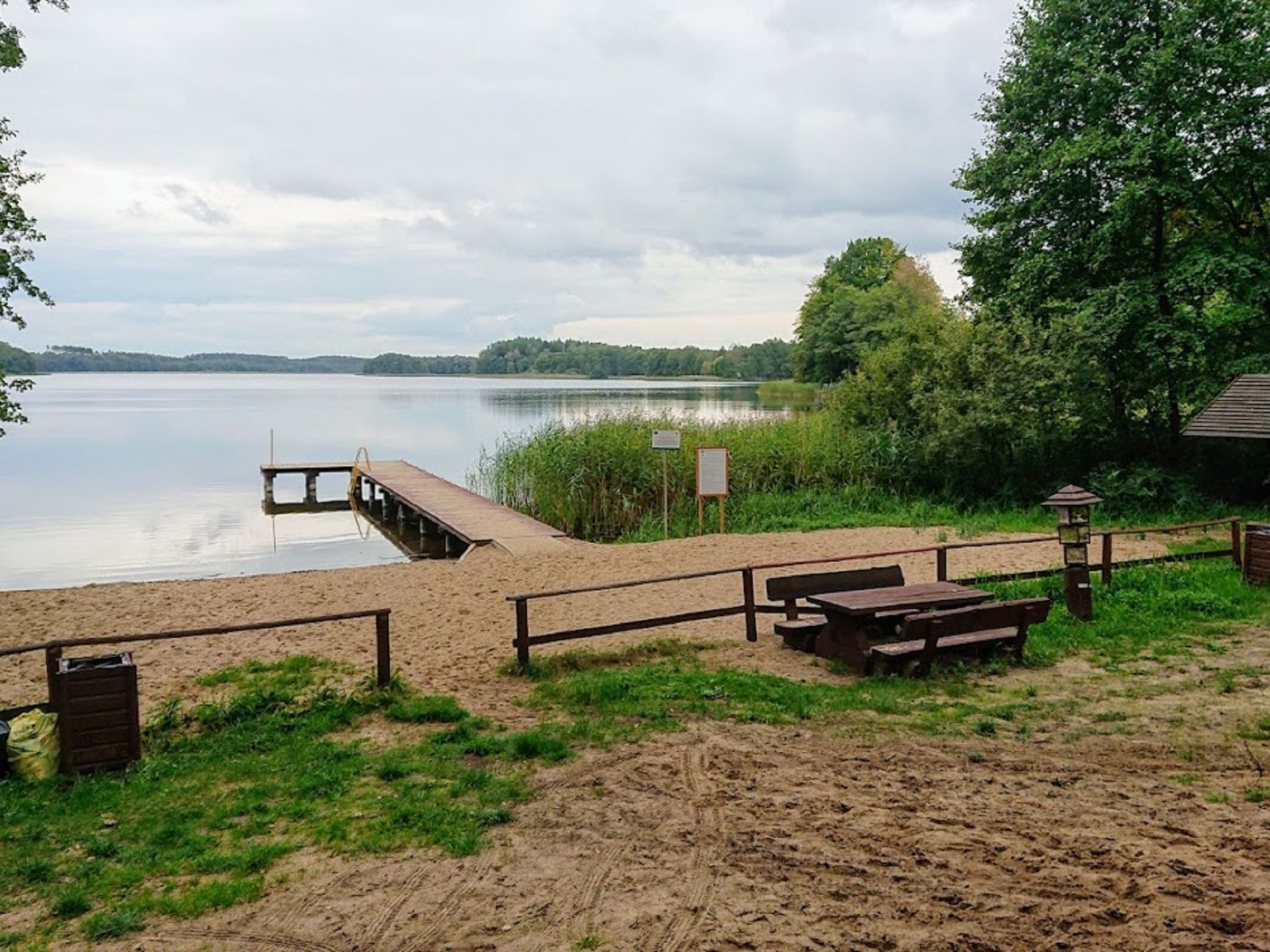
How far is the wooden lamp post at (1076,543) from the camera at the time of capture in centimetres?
840

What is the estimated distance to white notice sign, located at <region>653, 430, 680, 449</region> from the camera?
50.8 ft

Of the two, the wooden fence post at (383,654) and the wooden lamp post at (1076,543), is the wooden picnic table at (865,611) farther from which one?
the wooden fence post at (383,654)

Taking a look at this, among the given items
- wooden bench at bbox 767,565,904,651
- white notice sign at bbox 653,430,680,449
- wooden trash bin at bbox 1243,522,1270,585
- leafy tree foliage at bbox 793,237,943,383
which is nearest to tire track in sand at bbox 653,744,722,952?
wooden bench at bbox 767,565,904,651

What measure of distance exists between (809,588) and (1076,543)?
2.45m

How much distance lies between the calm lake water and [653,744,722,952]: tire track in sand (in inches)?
536

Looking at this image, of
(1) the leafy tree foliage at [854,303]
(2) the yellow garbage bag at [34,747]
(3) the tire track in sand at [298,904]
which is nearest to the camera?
(3) the tire track in sand at [298,904]

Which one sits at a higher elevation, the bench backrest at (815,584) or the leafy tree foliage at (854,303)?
the leafy tree foliage at (854,303)

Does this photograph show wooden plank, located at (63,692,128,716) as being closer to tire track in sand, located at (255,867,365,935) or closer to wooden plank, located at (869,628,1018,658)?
tire track in sand, located at (255,867,365,935)

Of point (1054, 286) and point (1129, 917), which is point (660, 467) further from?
point (1129, 917)

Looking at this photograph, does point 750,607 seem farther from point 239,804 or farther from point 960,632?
point 239,804

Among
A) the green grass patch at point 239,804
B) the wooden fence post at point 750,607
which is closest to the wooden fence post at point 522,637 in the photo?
the green grass patch at point 239,804

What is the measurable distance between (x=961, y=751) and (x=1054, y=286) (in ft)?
46.8

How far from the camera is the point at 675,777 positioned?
503 cm

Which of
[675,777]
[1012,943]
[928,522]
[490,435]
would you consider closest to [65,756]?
[675,777]
